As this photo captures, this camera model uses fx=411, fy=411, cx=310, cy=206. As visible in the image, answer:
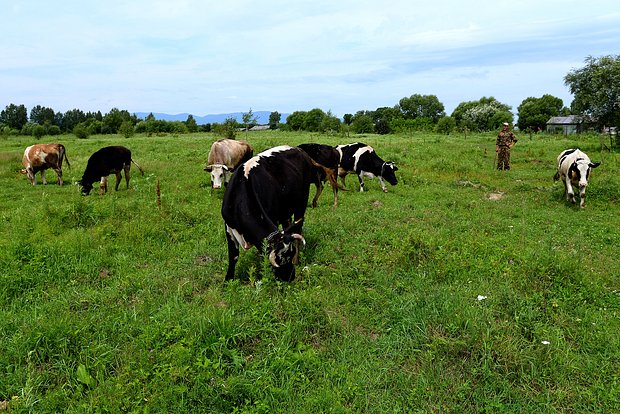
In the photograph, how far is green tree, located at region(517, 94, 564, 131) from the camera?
74125 mm

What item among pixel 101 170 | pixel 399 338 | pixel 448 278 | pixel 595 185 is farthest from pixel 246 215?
pixel 595 185

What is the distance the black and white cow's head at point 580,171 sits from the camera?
11320 mm

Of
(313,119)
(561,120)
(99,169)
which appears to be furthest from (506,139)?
(561,120)

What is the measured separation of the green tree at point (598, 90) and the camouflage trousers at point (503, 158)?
30.8 ft

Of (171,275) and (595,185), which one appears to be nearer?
(171,275)

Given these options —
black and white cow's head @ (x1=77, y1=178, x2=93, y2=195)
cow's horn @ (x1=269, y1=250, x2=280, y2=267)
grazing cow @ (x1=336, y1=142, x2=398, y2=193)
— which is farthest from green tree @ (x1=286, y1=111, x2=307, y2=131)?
cow's horn @ (x1=269, y1=250, x2=280, y2=267)

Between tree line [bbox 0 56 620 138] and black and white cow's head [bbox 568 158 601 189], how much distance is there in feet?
46.3

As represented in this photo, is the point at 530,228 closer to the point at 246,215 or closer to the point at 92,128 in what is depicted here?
the point at 246,215

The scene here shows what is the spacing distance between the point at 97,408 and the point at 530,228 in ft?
28.4

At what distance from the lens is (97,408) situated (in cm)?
363

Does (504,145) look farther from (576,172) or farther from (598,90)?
(598,90)

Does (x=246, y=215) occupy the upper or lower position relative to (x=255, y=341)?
upper

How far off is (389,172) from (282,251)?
32.4 ft

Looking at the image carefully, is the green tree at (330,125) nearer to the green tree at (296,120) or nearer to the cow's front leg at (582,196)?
the green tree at (296,120)
